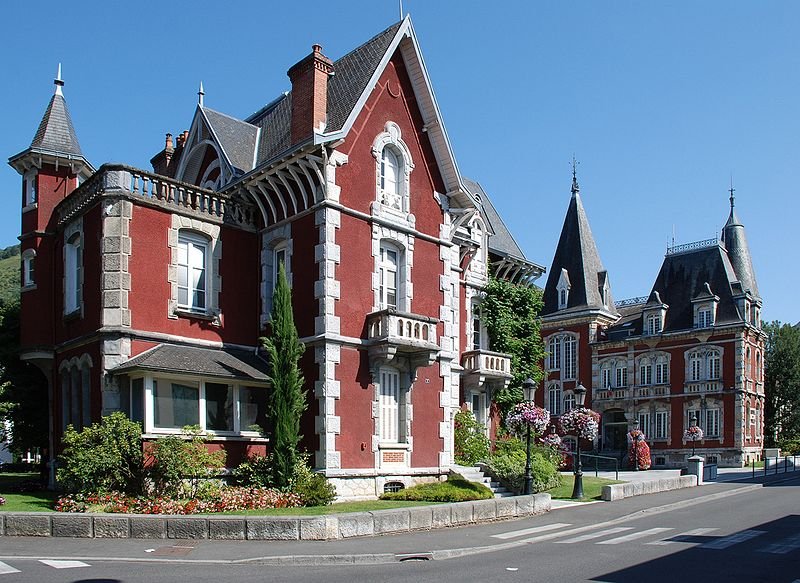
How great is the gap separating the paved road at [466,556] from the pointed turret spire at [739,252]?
47283 millimetres

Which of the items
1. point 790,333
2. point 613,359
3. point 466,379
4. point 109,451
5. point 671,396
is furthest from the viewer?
point 790,333

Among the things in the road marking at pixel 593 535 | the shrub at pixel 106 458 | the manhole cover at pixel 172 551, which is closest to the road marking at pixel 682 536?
the road marking at pixel 593 535

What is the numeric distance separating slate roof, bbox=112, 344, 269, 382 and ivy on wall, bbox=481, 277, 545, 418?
42.1 ft

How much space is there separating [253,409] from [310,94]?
30.8 feet

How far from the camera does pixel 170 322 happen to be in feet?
70.1

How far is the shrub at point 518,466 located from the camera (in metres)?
25.6

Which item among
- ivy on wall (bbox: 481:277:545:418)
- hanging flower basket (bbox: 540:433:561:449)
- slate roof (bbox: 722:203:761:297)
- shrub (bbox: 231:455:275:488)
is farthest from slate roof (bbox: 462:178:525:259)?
slate roof (bbox: 722:203:761:297)

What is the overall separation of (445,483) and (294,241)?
846 cm

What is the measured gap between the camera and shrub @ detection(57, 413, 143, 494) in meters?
18.0

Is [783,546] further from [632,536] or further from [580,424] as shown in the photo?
[580,424]

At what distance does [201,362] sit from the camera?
20438 mm

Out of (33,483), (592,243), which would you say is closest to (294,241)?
(33,483)

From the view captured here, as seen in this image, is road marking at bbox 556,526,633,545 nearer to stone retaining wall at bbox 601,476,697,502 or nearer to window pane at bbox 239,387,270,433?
stone retaining wall at bbox 601,476,697,502

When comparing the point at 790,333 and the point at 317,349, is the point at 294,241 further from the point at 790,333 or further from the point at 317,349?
the point at 790,333
